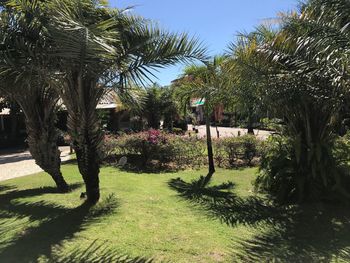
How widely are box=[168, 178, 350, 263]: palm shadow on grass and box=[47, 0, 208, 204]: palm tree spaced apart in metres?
2.20

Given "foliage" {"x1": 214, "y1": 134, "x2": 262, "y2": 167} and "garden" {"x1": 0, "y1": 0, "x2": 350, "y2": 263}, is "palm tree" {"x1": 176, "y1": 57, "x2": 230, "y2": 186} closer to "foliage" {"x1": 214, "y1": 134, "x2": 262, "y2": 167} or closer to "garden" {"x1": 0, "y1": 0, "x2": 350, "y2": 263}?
"garden" {"x1": 0, "y1": 0, "x2": 350, "y2": 263}

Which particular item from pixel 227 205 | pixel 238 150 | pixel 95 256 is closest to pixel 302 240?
pixel 227 205

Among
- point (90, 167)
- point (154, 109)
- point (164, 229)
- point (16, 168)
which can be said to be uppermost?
point (154, 109)

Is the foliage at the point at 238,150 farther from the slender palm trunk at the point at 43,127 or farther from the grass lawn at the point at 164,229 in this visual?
the slender palm trunk at the point at 43,127

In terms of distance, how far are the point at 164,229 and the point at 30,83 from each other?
3.57m

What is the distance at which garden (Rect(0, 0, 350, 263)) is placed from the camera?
17.0 ft

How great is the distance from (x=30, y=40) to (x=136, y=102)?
7.54 feet

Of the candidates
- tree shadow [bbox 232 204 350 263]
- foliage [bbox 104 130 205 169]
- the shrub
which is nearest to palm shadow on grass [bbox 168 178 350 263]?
tree shadow [bbox 232 204 350 263]

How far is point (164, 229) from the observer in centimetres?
572

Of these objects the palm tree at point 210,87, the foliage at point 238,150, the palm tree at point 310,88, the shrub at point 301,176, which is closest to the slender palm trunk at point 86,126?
the palm tree at point 210,87

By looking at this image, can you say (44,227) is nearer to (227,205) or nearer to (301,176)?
(227,205)

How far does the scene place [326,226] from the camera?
6180 millimetres

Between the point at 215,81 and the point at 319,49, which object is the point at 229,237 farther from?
the point at 215,81

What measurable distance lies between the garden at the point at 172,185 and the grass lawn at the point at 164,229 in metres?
0.02
